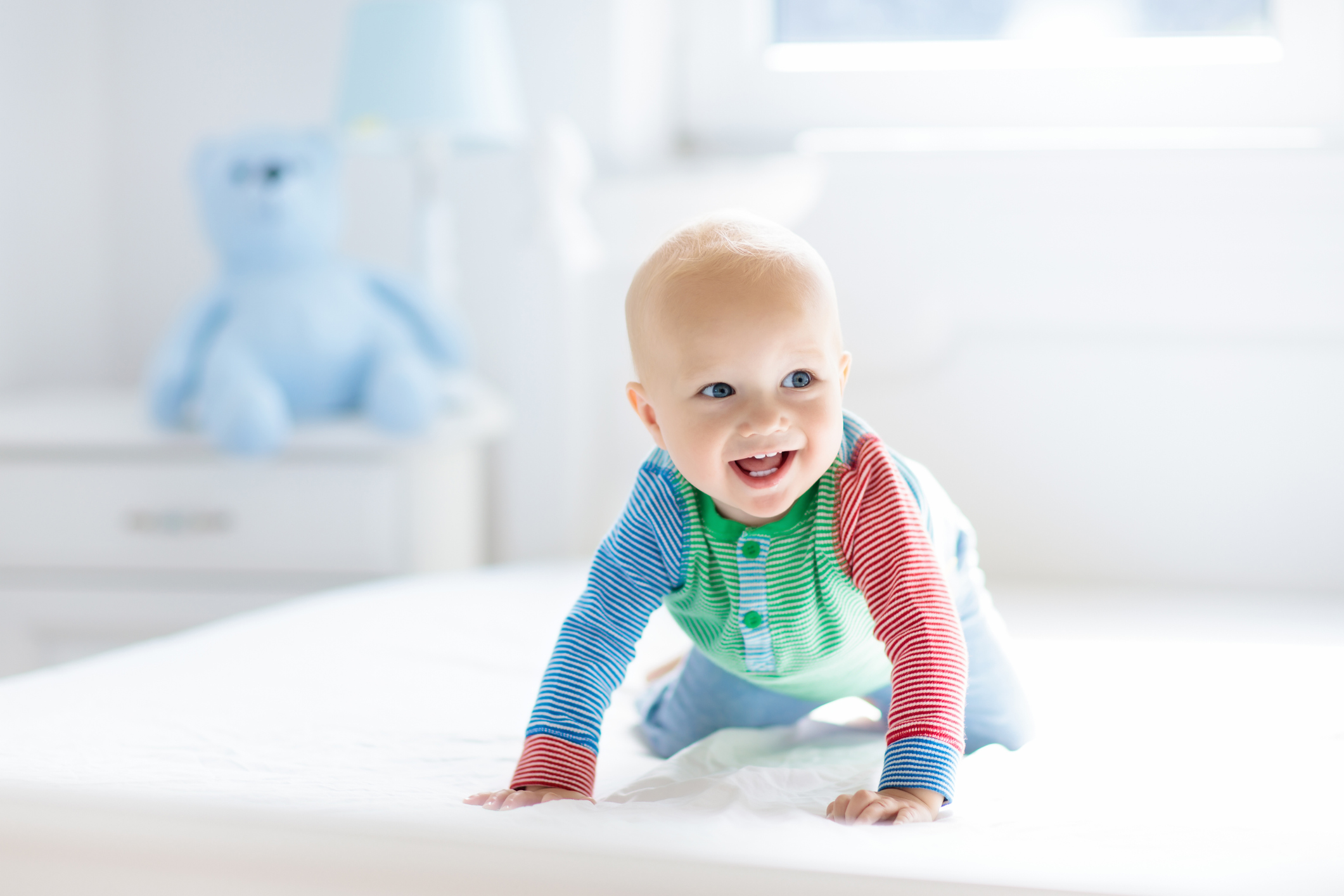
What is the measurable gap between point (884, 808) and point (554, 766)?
0.20 metres

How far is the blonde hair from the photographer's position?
2.29 feet

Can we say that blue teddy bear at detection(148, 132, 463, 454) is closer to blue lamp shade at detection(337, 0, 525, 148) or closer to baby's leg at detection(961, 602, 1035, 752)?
blue lamp shade at detection(337, 0, 525, 148)

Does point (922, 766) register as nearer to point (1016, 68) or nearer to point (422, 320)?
point (422, 320)

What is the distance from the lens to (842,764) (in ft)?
2.64

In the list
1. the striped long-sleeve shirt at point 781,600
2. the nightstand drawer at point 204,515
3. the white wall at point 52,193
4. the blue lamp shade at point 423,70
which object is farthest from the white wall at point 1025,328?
the striped long-sleeve shirt at point 781,600

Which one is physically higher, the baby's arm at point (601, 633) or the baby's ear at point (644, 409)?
the baby's ear at point (644, 409)

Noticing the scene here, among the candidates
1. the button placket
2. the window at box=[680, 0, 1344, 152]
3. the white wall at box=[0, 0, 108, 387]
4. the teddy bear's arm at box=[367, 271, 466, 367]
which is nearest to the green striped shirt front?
the button placket

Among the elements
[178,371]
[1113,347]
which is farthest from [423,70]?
[1113,347]

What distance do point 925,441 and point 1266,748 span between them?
0.85m

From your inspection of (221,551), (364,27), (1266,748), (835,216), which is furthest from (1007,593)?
(364,27)

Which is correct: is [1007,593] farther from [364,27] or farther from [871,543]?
[364,27]

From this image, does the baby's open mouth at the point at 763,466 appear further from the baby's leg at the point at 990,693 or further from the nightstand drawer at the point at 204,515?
the nightstand drawer at the point at 204,515

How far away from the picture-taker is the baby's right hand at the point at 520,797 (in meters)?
0.69

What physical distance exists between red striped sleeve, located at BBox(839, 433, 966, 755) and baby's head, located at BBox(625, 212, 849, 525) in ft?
0.14
